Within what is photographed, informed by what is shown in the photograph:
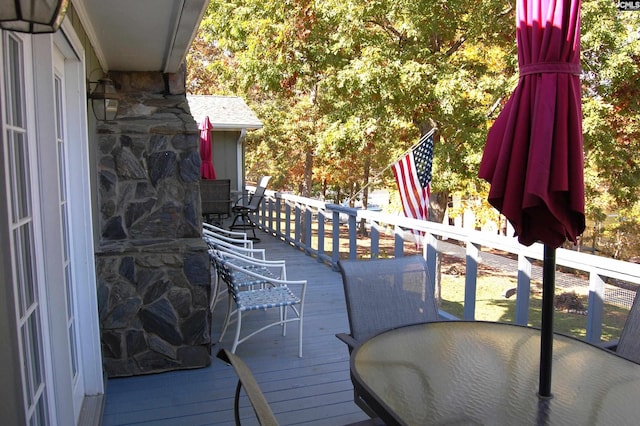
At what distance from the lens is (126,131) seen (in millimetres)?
3852

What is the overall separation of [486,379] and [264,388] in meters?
1.85

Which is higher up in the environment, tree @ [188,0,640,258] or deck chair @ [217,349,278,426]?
tree @ [188,0,640,258]

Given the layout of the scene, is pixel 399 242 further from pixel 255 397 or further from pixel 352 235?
pixel 255 397

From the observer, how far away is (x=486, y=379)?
1910mm

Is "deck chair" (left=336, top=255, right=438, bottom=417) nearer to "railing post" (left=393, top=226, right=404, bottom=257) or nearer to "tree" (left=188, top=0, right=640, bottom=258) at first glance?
"railing post" (left=393, top=226, right=404, bottom=257)

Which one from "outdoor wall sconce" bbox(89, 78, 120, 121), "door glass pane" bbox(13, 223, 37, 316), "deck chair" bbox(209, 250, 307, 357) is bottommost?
"deck chair" bbox(209, 250, 307, 357)

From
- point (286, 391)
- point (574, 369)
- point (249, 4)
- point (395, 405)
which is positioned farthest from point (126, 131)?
point (249, 4)

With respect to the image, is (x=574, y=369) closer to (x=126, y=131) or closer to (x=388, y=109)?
(x=126, y=131)

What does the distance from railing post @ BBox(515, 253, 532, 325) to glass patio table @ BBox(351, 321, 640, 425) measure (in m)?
1.12

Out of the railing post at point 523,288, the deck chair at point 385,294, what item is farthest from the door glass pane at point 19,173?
the railing post at point 523,288

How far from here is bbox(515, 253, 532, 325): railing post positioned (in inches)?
136

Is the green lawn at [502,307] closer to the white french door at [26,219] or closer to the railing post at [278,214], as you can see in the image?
the railing post at [278,214]

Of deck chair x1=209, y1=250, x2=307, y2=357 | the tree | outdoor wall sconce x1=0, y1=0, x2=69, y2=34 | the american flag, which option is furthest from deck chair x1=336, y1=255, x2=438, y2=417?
the tree

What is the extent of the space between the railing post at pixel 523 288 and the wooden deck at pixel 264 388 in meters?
1.27
